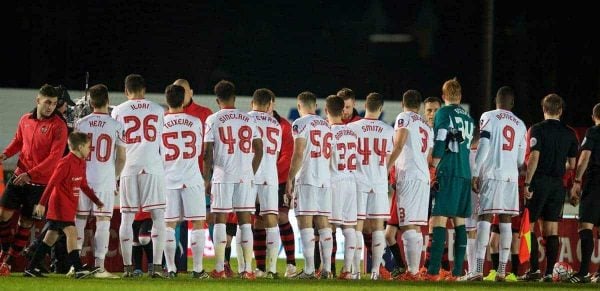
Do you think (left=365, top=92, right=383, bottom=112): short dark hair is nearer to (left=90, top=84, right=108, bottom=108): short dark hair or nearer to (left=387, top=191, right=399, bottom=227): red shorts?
A: (left=387, top=191, right=399, bottom=227): red shorts

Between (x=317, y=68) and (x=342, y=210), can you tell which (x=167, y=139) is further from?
(x=317, y=68)

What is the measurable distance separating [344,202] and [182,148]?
1.79 meters

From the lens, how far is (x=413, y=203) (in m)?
14.5

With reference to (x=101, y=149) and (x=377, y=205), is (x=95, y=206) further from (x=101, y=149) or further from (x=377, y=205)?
(x=377, y=205)

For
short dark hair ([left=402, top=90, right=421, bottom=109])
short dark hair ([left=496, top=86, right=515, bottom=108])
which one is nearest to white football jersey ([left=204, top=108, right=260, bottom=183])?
short dark hair ([left=402, top=90, right=421, bottom=109])

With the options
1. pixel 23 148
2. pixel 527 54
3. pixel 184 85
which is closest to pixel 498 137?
pixel 184 85

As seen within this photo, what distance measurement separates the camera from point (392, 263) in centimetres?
1644

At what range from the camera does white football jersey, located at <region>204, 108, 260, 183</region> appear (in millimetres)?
14078

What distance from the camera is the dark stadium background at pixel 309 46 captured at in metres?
26.0

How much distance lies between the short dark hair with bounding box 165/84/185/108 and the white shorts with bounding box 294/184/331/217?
1548 millimetres

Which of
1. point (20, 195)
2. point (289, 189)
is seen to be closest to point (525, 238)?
point (289, 189)

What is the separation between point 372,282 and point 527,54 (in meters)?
17.0

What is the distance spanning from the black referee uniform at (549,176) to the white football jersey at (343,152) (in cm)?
192

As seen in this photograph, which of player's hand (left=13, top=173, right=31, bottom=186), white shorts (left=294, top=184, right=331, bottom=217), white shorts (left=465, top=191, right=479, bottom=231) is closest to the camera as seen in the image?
player's hand (left=13, top=173, right=31, bottom=186)
